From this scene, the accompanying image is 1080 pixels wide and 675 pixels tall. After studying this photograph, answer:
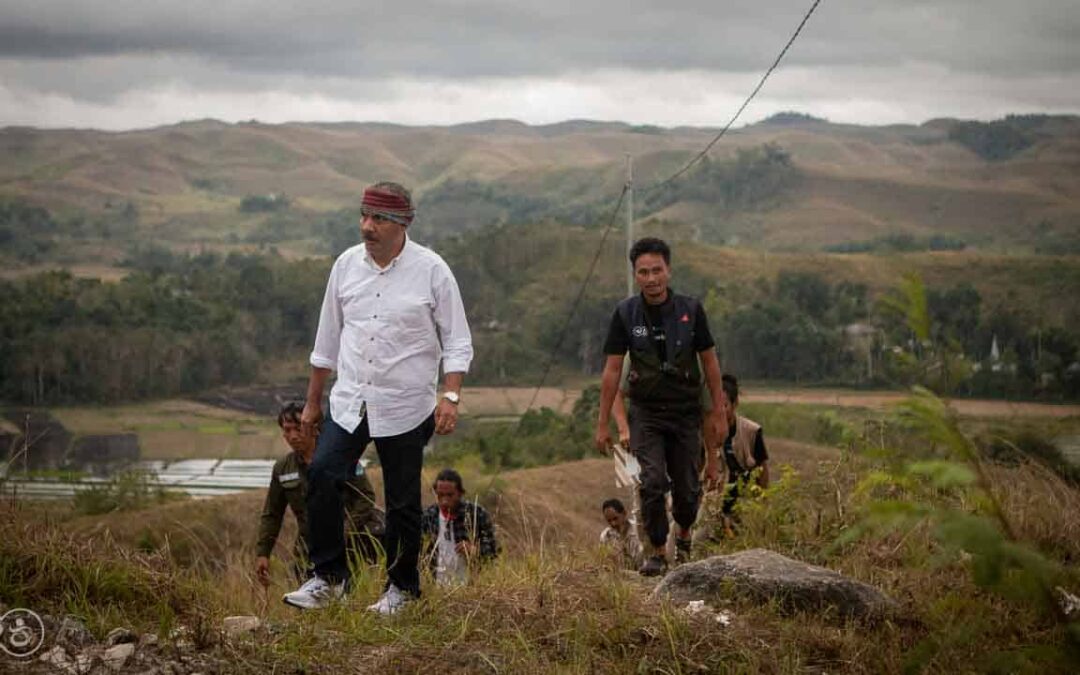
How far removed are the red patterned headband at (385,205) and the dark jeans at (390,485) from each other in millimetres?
863

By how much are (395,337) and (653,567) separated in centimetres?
204

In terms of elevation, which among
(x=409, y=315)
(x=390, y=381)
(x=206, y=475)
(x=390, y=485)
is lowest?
(x=206, y=475)

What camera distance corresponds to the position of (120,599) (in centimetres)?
511

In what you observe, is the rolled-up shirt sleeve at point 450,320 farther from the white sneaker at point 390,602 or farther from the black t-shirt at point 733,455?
the black t-shirt at point 733,455

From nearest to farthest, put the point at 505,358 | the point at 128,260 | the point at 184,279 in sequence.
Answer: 1. the point at 505,358
2. the point at 184,279
3. the point at 128,260

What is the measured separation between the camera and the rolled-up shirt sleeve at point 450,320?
5.50 metres

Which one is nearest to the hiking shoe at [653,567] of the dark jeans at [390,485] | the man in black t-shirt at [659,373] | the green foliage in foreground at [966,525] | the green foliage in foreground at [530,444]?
the man in black t-shirt at [659,373]

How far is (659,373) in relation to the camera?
21.9 feet

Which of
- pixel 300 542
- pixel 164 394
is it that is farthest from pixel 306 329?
pixel 300 542

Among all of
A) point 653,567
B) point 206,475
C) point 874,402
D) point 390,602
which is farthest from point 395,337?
point 206,475

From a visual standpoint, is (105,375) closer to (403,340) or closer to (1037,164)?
(403,340)

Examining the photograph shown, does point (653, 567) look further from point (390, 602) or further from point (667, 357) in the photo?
point (390, 602)

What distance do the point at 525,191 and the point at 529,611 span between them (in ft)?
486

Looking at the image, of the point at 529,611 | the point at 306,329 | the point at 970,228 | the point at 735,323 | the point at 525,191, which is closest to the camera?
the point at 529,611
